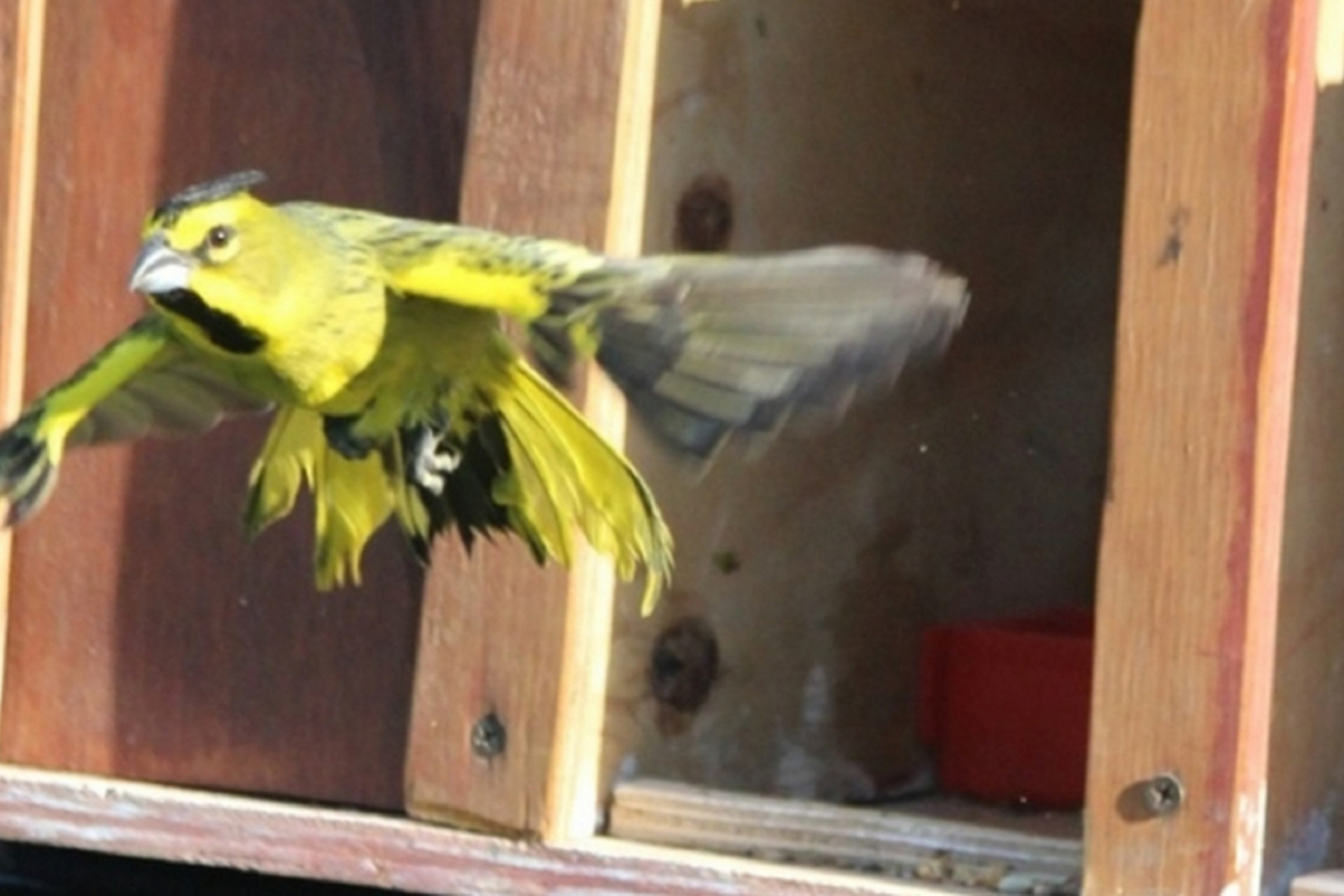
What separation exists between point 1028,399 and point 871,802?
1.18ft

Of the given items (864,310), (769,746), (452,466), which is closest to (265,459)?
(452,466)

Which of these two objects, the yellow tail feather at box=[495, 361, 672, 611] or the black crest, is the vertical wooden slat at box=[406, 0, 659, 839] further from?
the black crest

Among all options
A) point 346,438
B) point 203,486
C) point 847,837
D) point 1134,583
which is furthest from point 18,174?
point 1134,583

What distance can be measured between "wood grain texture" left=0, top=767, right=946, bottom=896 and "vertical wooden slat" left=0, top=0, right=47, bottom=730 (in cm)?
21

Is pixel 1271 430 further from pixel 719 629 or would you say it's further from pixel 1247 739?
pixel 719 629

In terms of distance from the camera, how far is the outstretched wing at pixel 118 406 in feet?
5.34

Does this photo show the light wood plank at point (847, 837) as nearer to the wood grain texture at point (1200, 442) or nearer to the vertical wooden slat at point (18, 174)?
the wood grain texture at point (1200, 442)

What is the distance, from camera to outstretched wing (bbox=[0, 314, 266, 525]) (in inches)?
64.1

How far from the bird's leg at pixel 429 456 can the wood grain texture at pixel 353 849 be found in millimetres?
265

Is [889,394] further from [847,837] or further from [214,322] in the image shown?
[214,322]

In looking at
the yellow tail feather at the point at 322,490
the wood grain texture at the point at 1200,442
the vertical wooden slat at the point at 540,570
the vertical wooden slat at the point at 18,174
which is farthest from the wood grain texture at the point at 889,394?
the vertical wooden slat at the point at 18,174

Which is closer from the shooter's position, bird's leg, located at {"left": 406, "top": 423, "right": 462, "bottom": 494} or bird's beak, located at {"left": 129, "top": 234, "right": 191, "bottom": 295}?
bird's beak, located at {"left": 129, "top": 234, "right": 191, "bottom": 295}

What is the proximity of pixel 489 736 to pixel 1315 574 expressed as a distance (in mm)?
509

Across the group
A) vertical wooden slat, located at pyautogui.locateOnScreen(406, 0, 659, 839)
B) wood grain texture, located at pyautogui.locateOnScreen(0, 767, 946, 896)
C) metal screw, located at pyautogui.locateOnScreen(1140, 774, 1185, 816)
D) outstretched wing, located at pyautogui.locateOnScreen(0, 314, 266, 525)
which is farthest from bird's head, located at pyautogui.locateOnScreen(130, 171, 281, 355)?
metal screw, located at pyautogui.locateOnScreen(1140, 774, 1185, 816)
